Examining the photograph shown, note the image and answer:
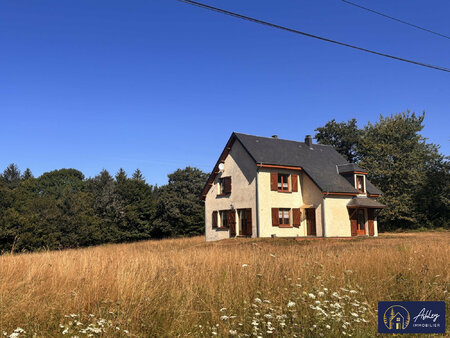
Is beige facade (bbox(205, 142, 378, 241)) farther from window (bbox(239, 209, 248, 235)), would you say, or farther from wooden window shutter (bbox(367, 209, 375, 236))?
wooden window shutter (bbox(367, 209, 375, 236))

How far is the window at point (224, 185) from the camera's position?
32794 mm

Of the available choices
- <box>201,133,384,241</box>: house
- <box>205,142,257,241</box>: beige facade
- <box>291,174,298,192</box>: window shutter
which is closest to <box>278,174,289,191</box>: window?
<box>201,133,384,241</box>: house

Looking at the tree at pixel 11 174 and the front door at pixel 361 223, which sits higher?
the tree at pixel 11 174

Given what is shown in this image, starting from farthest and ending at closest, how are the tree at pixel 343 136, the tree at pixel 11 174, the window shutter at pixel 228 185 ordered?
1. the tree at pixel 11 174
2. the tree at pixel 343 136
3. the window shutter at pixel 228 185

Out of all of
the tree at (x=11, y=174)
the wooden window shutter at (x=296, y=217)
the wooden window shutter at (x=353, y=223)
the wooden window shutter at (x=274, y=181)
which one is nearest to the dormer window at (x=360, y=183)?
the wooden window shutter at (x=353, y=223)

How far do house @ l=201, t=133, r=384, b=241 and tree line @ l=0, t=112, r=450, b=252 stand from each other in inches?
513

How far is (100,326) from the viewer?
204 inches

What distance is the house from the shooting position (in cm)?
3044

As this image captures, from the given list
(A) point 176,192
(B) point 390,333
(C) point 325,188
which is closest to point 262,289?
(B) point 390,333

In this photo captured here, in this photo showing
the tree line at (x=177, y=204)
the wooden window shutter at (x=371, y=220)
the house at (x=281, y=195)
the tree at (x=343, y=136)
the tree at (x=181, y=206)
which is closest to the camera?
the house at (x=281, y=195)

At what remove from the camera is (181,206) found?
51.2 meters

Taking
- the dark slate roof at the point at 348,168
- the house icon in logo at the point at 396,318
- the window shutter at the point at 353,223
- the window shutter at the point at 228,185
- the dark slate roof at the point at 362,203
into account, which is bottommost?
the house icon in logo at the point at 396,318

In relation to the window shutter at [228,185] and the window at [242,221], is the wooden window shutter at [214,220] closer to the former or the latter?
the window shutter at [228,185]

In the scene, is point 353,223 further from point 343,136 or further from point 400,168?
point 343,136
